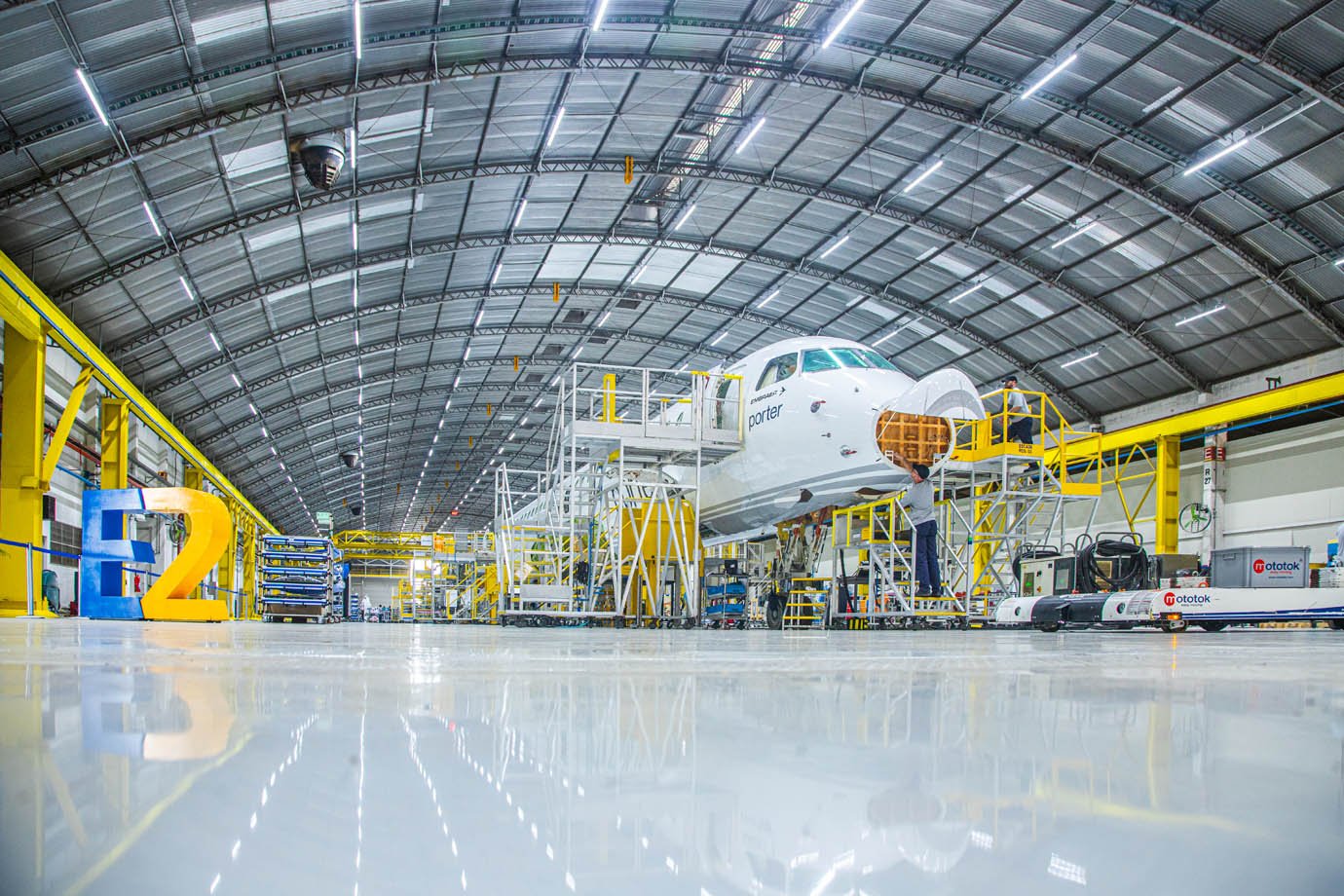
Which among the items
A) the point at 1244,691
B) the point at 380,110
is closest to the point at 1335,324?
the point at 380,110

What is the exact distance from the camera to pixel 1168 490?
1103 inches

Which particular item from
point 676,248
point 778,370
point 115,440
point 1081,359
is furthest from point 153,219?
point 1081,359

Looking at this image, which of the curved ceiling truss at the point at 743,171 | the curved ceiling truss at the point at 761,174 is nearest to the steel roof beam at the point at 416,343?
the curved ceiling truss at the point at 761,174

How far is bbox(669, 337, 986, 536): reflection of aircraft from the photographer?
14594 millimetres

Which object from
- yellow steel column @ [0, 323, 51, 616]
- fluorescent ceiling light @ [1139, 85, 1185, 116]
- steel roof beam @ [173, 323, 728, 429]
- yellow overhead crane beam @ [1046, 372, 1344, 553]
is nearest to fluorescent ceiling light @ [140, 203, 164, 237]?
yellow steel column @ [0, 323, 51, 616]

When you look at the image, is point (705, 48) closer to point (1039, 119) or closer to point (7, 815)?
point (1039, 119)

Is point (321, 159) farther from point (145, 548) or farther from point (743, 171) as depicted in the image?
point (743, 171)

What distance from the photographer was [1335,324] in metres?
26.5

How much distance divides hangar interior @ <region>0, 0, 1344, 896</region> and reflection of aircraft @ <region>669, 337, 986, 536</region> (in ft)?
0.31

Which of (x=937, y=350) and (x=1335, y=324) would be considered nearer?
(x=1335, y=324)

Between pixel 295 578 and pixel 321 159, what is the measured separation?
17865 millimetres

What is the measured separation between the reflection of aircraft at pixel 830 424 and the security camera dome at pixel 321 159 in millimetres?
12501

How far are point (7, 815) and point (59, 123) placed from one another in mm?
22769

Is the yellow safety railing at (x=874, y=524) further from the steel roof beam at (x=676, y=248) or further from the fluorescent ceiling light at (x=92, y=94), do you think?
the fluorescent ceiling light at (x=92, y=94)
